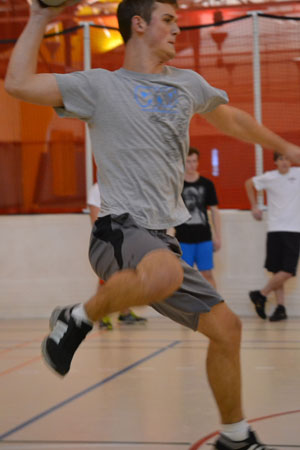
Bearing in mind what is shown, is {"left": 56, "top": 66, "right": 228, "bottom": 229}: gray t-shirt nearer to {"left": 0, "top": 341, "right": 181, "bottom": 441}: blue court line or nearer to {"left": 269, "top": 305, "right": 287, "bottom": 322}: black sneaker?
{"left": 0, "top": 341, "right": 181, "bottom": 441}: blue court line

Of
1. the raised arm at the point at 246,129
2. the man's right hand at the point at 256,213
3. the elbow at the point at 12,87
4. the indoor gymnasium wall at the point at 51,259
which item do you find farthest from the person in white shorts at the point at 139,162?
the indoor gymnasium wall at the point at 51,259

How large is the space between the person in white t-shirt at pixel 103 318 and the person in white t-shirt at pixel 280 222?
1.39 meters

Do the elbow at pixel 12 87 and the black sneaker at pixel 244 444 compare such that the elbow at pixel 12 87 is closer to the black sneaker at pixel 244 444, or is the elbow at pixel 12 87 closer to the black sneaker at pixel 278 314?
the black sneaker at pixel 244 444

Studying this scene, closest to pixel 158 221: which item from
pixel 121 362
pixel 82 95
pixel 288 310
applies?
pixel 82 95

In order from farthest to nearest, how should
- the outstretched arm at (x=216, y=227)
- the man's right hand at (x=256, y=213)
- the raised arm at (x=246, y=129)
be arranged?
the man's right hand at (x=256, y=213), the outstretched arm at (x=216, y=227), the raised arm at (x=246, y=129)

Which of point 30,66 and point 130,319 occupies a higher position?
point 30,66

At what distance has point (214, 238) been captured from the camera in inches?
346

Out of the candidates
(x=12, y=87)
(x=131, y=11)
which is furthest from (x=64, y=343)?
(x=131, y=11)

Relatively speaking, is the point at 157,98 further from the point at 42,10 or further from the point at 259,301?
the point at 259,301

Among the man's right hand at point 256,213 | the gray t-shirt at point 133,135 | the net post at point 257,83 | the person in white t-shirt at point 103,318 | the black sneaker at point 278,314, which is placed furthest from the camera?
the net post at point 257,83

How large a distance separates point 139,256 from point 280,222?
5763 millimetres

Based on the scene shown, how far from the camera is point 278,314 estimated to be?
8.59 m

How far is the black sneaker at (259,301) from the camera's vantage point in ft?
28.4

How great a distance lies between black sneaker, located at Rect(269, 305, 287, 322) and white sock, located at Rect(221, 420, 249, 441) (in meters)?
5.27
